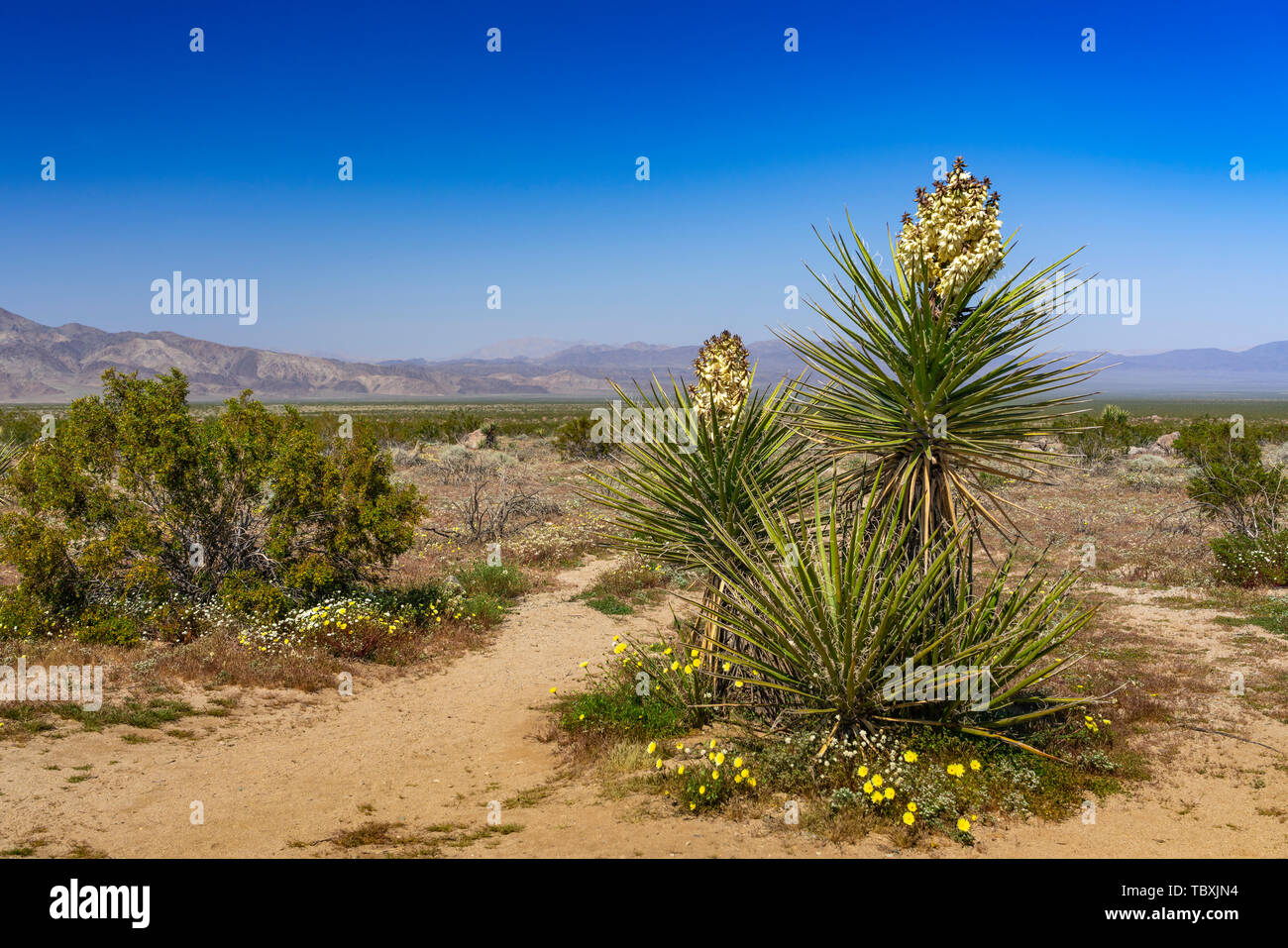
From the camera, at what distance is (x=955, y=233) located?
14.5 feet

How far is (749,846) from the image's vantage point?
14.4 feet

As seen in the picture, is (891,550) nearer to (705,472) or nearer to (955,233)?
(705,472)

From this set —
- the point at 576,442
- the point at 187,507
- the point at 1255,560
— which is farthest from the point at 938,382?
the point at 576,442

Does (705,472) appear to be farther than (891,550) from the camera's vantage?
Yes

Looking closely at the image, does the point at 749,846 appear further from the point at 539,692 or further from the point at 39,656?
the point at 39,656

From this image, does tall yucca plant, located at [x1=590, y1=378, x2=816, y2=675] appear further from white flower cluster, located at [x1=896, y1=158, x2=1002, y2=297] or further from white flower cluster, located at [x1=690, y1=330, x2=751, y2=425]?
→ white flower cluster, located at [x1=896, y1=158, x2=1002, y2=297]

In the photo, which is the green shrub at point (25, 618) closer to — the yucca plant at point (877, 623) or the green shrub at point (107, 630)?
the green shrub at point (107, 630)

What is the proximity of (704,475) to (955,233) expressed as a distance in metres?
2.40

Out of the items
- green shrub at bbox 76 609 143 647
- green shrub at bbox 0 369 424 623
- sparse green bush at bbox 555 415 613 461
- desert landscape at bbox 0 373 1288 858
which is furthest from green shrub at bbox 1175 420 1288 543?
sparse green bush at bbox 555 415 613 461

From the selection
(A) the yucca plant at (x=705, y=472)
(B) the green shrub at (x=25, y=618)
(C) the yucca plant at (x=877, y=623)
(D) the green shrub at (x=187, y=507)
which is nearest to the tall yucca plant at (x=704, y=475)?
(A) the yucca plant at (x=705, y=472)

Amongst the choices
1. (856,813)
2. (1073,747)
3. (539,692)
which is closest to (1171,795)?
(1073,747)

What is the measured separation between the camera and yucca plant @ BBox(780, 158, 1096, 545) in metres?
4.50

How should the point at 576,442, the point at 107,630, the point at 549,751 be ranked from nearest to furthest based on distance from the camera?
the point at 549,751
the point at 107,630
the point at 576,442

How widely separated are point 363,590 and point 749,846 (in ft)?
25.0
